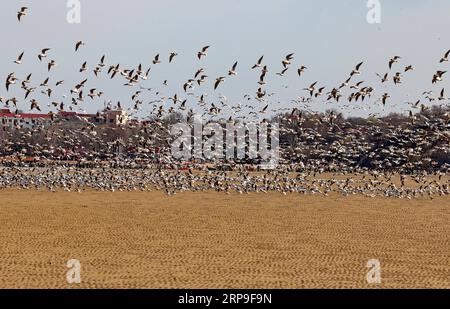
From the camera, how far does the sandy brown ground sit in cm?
1878

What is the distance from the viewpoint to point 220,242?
25.9 m

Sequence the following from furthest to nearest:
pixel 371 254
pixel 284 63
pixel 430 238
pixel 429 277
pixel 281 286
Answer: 1. pixel 284 63
2. pixel 430 238
3. pixel 371 254
4. pixel 429 277
5. pixel 281 286

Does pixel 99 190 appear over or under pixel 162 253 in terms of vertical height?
over

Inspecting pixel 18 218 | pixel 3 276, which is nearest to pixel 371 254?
pixel 3 276

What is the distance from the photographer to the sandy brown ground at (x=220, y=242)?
1878 centimetres

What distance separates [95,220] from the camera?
3303cm

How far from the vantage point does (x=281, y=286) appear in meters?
17.7

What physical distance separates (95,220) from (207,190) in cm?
2088
